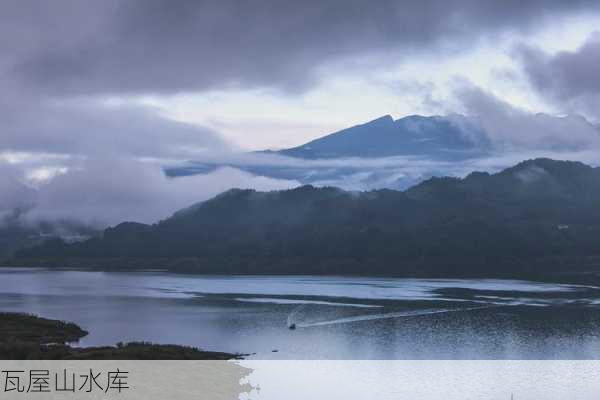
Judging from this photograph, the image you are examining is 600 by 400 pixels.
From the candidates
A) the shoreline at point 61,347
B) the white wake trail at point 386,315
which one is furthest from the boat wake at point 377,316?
the shoreline at point 61,347

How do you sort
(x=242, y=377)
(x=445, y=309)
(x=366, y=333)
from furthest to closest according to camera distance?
(x=445, y=309), (x=366, y=333), (x=242, y=377)

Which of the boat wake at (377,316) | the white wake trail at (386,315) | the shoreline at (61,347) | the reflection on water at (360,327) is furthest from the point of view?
the white wake trail at (386,315)

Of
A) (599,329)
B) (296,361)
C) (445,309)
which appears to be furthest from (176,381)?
(445,309)

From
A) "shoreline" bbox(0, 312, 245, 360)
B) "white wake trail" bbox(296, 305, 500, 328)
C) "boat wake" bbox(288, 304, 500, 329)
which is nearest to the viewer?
"shoreline" bbox(0, 312, 245, 360)

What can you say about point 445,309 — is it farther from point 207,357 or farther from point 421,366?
point 207,357

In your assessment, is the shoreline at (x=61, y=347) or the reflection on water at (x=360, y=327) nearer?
the shoreline at (x=61, y=347)

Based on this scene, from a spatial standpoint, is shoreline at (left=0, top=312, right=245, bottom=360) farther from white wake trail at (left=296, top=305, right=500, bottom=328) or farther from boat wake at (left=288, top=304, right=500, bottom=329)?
white wake trail at (left=296, top=305, right=500, bottom=328)

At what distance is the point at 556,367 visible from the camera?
10019 cm

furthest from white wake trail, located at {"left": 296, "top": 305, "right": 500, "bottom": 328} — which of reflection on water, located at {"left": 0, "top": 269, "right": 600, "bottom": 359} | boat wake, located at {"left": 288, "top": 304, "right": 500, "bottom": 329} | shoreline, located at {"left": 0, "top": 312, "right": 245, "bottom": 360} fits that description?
shoreline, located at {"left": 0, "top": 312, "right": 245, "bottom": 360}

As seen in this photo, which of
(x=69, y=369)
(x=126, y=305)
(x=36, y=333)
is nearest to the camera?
(x=69, y=369)

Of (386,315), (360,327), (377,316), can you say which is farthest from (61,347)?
(386,315)

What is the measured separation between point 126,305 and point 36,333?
3042 inches

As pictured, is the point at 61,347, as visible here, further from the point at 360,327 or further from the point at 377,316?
the point at 377,316

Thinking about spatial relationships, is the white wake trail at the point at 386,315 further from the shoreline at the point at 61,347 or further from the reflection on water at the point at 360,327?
the shoreline at the point at 61,347
